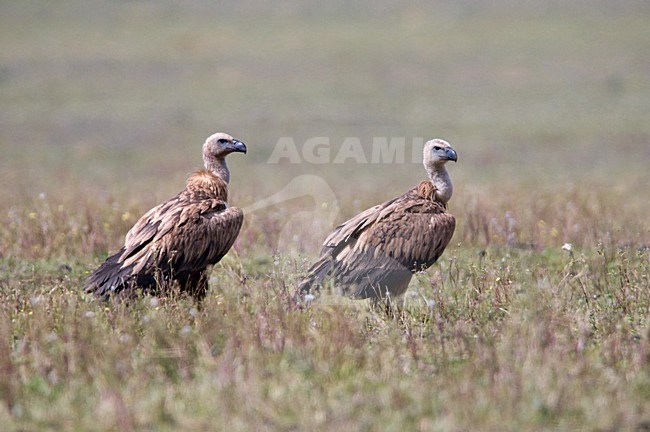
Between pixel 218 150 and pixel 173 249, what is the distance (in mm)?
1463

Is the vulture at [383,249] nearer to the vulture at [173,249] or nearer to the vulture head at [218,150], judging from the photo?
the vulture at [173,249]

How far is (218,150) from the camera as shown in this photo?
29.2ft

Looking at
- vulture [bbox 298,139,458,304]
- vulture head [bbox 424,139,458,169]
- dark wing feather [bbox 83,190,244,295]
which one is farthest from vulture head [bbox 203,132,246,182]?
vulture head [bbox 424,139,458,169]

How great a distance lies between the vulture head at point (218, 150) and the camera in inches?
351

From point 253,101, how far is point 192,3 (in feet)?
70.0

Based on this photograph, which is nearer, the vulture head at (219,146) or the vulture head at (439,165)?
the vulture head at (439,165)

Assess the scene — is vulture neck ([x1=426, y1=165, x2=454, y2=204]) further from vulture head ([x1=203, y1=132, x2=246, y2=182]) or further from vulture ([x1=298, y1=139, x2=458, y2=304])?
vulture head ([x1=203, y1=132, x2=246, y2=182])

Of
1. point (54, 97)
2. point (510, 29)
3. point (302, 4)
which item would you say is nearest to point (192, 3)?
point (302, 4)

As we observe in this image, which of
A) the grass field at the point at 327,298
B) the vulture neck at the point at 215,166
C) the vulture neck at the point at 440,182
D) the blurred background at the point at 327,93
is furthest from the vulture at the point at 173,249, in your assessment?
the blurred background at the point at 327,93

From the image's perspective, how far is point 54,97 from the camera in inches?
1328

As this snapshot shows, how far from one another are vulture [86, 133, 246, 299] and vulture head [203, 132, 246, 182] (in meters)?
0.59

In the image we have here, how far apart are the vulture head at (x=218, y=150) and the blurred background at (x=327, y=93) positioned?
2.66m

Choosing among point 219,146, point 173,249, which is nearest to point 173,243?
point 173,249

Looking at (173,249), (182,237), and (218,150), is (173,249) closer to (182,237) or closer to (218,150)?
(182,237)
